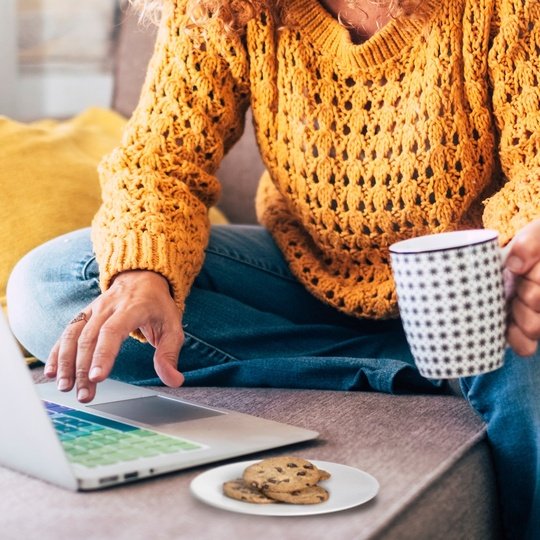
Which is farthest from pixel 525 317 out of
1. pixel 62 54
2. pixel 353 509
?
pixel 62 54

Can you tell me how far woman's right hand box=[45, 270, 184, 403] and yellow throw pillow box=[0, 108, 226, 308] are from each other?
14.7 inches

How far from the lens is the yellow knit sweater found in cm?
97

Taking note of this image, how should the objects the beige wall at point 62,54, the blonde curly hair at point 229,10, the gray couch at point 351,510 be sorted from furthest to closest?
1. the beige wall at point 62,54
2. the blonde curly hair at point 229,10
3. the gray couch at point 351,510

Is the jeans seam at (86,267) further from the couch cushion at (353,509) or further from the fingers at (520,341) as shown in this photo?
the fingers at (520,341)

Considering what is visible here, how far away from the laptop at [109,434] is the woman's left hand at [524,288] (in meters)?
0.19

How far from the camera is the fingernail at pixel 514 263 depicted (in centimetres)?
75

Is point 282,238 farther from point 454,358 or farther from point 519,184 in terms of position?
point 454,358

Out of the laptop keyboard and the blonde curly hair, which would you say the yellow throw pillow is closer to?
the blonde curly hair

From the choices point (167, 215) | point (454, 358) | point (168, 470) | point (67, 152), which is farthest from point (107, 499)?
point (67, 152)

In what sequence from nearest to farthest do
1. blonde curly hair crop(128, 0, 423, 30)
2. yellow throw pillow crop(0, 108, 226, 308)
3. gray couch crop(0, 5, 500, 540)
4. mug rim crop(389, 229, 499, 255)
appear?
gray couch crop(0, 5, 500, 540), mug rim crop(389, 229, 499, 255), blonde curly hair crop(128, 0, 423, 30), yellow throw pillow crop(0, 108, 226, 308)

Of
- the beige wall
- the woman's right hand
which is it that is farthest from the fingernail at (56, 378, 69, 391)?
the beige wall

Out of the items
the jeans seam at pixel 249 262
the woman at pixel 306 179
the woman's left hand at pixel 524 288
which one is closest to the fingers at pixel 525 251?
the woman's left hand at pixel 524 288

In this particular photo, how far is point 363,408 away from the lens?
36.1 inches

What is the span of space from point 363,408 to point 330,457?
0.50ft
